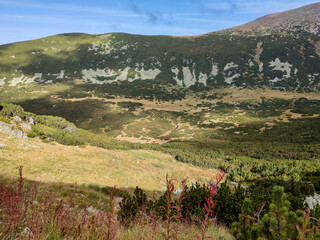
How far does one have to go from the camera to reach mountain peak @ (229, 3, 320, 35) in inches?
4481

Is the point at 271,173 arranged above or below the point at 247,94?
below

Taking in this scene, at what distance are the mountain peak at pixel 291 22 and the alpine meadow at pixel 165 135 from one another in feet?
3.66

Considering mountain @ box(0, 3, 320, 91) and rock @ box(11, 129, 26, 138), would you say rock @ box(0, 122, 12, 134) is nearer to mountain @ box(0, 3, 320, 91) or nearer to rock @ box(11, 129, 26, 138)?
rock @ box(11, 129, 26, 138)

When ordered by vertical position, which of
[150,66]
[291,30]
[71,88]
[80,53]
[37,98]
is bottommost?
[37,98]

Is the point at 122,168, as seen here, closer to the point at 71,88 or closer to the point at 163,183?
the point at 163,183

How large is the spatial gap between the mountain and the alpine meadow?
31.2 inches

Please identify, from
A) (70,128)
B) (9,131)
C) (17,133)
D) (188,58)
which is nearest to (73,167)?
(17,133)

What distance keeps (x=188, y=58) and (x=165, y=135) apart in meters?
82.1

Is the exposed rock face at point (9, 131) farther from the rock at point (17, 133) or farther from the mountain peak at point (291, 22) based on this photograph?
the mountain peak at point (291, 22)

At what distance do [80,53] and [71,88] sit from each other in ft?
158

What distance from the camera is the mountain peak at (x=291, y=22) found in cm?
11381

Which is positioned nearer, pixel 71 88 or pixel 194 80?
pixel 71 88

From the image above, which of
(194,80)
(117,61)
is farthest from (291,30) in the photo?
(117,61)

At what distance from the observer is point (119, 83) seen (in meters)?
94.2
